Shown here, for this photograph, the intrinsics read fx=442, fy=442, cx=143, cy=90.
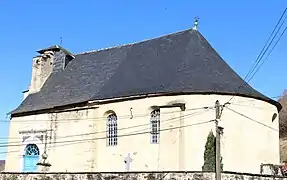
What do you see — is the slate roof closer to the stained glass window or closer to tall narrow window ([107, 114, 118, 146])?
tall narrow window ([107, 114, 118, 146])

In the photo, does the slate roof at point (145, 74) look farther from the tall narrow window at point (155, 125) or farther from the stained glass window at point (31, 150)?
the stained glass window at point (31, 150)

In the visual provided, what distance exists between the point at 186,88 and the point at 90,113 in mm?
6387

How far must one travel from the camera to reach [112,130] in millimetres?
26312

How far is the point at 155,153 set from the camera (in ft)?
78.9

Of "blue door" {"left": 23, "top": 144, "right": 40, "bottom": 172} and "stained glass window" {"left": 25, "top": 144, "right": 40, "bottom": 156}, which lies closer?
"blue door" {"left": 23, "top": 144, "right": 40, "bottom": 172}

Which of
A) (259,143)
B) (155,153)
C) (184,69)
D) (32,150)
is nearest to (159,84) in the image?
(184,69)

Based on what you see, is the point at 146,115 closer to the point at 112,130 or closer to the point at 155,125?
the point at 155,125

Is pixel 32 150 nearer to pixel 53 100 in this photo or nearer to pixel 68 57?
pixel 53 100

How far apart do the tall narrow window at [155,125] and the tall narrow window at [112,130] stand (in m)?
2.40

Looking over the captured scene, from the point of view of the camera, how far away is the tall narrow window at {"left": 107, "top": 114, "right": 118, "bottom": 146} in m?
26.0

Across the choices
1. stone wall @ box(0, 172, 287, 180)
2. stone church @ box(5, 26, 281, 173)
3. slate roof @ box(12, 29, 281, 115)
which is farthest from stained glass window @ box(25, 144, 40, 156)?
stone wall @ box(0, 172, 287, 180)

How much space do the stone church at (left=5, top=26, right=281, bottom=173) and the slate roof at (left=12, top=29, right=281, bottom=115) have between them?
0.24ft

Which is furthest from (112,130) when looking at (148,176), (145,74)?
(148,176)

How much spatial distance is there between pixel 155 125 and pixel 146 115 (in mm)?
757
